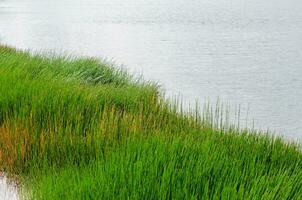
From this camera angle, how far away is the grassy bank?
4.22 meters

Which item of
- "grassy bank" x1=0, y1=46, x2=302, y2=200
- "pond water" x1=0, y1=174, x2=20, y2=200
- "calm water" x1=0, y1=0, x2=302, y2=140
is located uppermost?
"calm water" x1=0, y1=0, x2=302, y2=140

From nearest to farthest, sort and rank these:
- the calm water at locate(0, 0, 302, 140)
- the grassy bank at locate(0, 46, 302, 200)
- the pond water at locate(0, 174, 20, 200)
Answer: the grassy bank at locate(0, 46, 302, 200), the pond water at locate(0, 174, 20, 200), the calm water at locate(0, 0, 302, 140)

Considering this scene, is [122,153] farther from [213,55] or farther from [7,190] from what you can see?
[213,55]

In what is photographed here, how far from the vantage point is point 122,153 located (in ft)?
16.0

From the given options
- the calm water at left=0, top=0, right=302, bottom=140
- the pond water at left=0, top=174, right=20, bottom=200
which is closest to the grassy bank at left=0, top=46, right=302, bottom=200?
the pond water at left=0, top=174, right=20, bottom=200

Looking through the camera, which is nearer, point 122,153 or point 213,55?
point 122,153

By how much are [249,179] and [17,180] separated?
236 cm

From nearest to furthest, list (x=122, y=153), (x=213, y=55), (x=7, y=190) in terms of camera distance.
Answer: (x=122, y=153) < (x=7, y=190) < (x=213, y=55)

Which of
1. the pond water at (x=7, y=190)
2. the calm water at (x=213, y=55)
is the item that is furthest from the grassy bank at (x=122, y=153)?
the calm water at (x=213, y=55)

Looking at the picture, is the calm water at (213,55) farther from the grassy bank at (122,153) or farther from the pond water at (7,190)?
the pond water at (7,190)

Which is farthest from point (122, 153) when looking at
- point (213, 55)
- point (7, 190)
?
point (213, 55)

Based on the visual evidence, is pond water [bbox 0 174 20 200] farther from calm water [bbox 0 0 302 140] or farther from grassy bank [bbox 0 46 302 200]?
calm water [bbox 0 0 302 140]

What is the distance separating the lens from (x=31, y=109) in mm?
7027

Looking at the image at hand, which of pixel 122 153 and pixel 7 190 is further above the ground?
pixel 122 153
